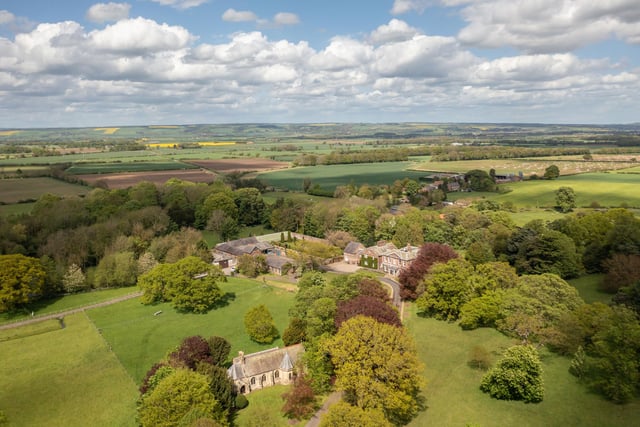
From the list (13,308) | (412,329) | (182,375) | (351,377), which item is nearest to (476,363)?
(412,329)

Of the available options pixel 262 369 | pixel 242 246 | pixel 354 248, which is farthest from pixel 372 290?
pixel 242 246

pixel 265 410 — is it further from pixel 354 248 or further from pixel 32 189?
pixel 32 189

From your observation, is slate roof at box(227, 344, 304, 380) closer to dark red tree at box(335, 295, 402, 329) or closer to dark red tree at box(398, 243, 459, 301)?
dark red tree at box(335, 295, 402, 329)

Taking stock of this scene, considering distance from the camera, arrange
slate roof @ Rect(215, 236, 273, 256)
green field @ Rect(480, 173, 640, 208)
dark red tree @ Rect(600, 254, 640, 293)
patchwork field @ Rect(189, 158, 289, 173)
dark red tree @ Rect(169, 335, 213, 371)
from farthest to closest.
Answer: patchwork field @ Rect(189, 158, 289, 173) → green field @ Rect(480, 173, 640, 208) → slate roof @ Rect(215, 236, 273, 256) → dark red tree @ Rect(600, 254, 640, 293) → dark red tree @ Rect(169, 335, 213, 371)

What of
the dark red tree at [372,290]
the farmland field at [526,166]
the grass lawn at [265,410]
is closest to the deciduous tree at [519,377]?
the dark red tree at [372,290]

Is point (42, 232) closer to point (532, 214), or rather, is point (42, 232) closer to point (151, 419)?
point (151, 419)

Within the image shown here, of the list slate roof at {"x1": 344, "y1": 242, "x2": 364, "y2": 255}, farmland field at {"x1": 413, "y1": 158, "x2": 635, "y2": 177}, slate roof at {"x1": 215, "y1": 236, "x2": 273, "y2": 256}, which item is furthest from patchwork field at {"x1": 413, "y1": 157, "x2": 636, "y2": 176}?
slate roof at {"x1": 215, "y1": 236, "x2": 273, "y2": 256}
